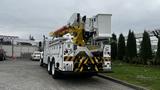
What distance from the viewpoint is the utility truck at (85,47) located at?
14844 millimetres

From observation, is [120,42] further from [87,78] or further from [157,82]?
[157,82]

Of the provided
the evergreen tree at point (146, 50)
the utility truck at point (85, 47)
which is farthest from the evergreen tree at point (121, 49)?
the utility truck at point (85, 47)

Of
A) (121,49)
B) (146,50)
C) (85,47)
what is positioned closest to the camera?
(85,47)

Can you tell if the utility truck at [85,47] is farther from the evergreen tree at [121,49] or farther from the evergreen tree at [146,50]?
the evergreen tree at [121,49]

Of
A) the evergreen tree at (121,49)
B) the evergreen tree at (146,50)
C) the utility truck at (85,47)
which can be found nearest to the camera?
the utility truck at (85,47)

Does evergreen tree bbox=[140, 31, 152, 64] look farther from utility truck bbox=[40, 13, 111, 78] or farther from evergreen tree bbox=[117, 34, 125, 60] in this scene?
utility truck bbox=[40, 13, 111, 78]

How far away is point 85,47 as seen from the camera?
15.3 metres

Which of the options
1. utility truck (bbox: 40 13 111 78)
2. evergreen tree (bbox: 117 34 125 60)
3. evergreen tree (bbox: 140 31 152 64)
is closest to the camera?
utility truck (bbox: 40 13 111 78)

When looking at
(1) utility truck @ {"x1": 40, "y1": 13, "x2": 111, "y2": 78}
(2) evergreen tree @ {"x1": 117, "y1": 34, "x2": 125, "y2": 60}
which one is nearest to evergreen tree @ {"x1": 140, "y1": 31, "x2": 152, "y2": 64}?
(2) evergreen tree @ {"x1": 117, "y1": 34, "x2": 125, "y2": 60}

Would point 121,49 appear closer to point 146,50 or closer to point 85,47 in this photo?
point 146,50

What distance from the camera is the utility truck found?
14844 mm

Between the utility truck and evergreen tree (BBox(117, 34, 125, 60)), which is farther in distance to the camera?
evergreen tree (BBox(117, 34, 125, 60))

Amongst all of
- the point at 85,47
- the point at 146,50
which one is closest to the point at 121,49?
the point at 146,50

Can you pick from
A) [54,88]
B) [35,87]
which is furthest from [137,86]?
[35,87]
